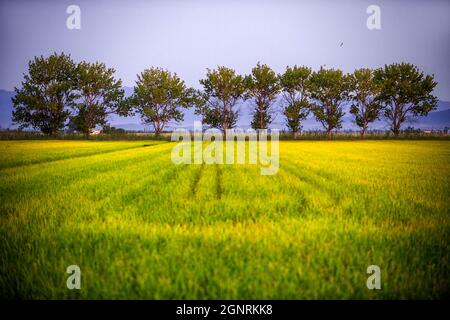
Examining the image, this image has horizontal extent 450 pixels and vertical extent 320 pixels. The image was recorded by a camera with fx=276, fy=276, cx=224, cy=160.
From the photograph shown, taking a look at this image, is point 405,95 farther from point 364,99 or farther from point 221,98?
point 221,98

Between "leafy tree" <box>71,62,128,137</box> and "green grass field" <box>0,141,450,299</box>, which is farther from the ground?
"leafy tree" <box>71,62,128,137</box>

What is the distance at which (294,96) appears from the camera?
71.6 meters

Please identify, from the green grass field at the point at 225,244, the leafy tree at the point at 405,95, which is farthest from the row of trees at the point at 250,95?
the green grass field at the point at 225,244

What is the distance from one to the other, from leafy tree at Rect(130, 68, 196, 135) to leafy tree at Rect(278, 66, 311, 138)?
2520 cm

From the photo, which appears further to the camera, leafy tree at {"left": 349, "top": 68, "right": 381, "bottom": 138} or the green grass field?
leafy tree at {"left": 349, "top": 68, "right": 381, "bottom": 138}

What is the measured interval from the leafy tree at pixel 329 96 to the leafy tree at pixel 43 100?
58.3 m

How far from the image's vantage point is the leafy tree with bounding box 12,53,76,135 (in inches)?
2410

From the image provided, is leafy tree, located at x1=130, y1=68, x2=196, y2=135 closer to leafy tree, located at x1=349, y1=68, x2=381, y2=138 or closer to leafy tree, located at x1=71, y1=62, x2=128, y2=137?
leafy tree, located at x1=71, y1=62, x2=128, y2=137

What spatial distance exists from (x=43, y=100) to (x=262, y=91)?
5160 cm

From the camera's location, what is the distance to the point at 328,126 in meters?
68.2

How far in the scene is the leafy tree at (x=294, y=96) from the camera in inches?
2670

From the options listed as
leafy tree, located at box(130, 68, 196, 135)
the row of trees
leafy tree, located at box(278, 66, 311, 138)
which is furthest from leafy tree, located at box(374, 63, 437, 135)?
leafy tree, located at box(130, 68, 196, 135)

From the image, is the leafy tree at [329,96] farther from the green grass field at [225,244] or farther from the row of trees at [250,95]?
the green grass field at [225,244]

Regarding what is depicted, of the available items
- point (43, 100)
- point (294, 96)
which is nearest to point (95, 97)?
point (43, 100)
